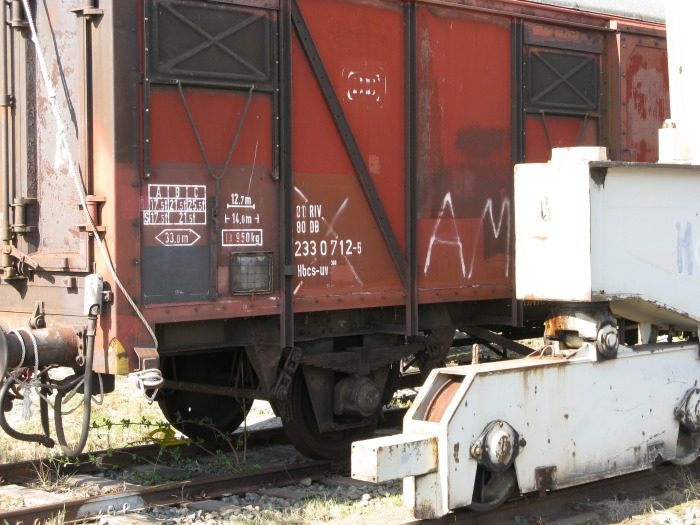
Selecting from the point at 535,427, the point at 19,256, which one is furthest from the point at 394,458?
the point at 19,256

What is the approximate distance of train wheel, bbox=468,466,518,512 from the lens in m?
5.93

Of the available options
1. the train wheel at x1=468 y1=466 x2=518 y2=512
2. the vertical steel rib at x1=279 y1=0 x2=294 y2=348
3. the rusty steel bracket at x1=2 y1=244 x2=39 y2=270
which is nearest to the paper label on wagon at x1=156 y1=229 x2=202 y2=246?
the vertical steel rib at x1=279 y1=0 x2=294 y2=348

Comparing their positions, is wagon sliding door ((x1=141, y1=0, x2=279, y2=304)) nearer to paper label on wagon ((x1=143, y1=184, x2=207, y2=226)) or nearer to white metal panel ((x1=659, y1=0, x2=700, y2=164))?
paper label on wagon ((x1=143, y1=184, x2=207, y2=226))

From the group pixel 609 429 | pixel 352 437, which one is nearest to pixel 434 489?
pixel 609 429

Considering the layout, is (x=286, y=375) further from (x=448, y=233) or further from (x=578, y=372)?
(x=578, y=372)

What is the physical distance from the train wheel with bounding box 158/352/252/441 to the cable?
176 cm

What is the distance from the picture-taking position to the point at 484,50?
845 cm

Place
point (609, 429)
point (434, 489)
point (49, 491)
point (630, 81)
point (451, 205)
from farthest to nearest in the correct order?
point (630, 81), point (451, 205), point (49, 491), point (609, 429), point (434, 489)

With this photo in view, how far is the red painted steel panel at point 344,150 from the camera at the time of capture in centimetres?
731

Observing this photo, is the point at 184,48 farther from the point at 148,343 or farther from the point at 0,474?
the point at 0,474

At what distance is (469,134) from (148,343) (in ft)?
11.3

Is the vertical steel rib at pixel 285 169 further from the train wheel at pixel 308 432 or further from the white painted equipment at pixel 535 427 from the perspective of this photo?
the white painted equipment at pixel 535 427

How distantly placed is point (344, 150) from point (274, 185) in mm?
708

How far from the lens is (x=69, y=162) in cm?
658
